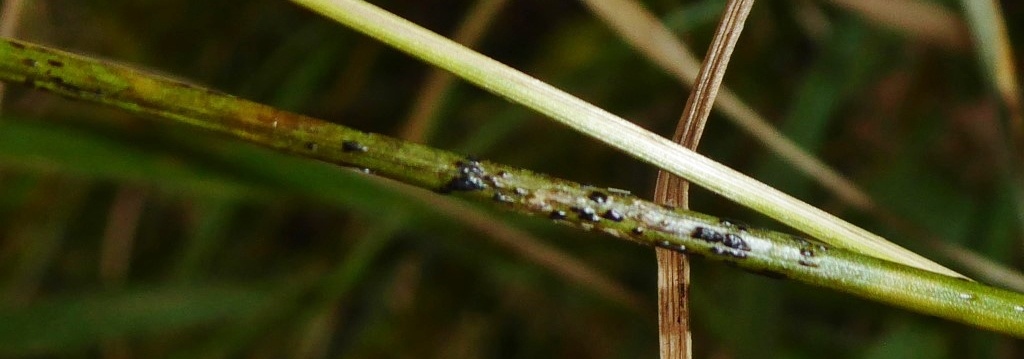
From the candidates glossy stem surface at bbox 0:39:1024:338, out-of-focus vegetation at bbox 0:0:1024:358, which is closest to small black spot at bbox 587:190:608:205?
glossy stem surface at bbox 0:39:1024:338

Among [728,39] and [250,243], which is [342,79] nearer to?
[250,243]

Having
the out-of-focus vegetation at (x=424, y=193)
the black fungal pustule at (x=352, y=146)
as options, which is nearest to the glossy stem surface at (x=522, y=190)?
the black fungal pustule at (x=352, y=146)

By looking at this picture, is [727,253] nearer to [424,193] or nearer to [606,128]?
[606,128]

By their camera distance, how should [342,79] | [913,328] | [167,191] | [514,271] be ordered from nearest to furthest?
[913,328] < [514,271] < [342,79] < [167,191]

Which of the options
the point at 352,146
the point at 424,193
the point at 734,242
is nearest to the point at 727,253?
the point at 734,242

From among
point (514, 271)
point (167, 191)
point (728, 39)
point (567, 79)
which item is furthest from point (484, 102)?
point (728, 39)
